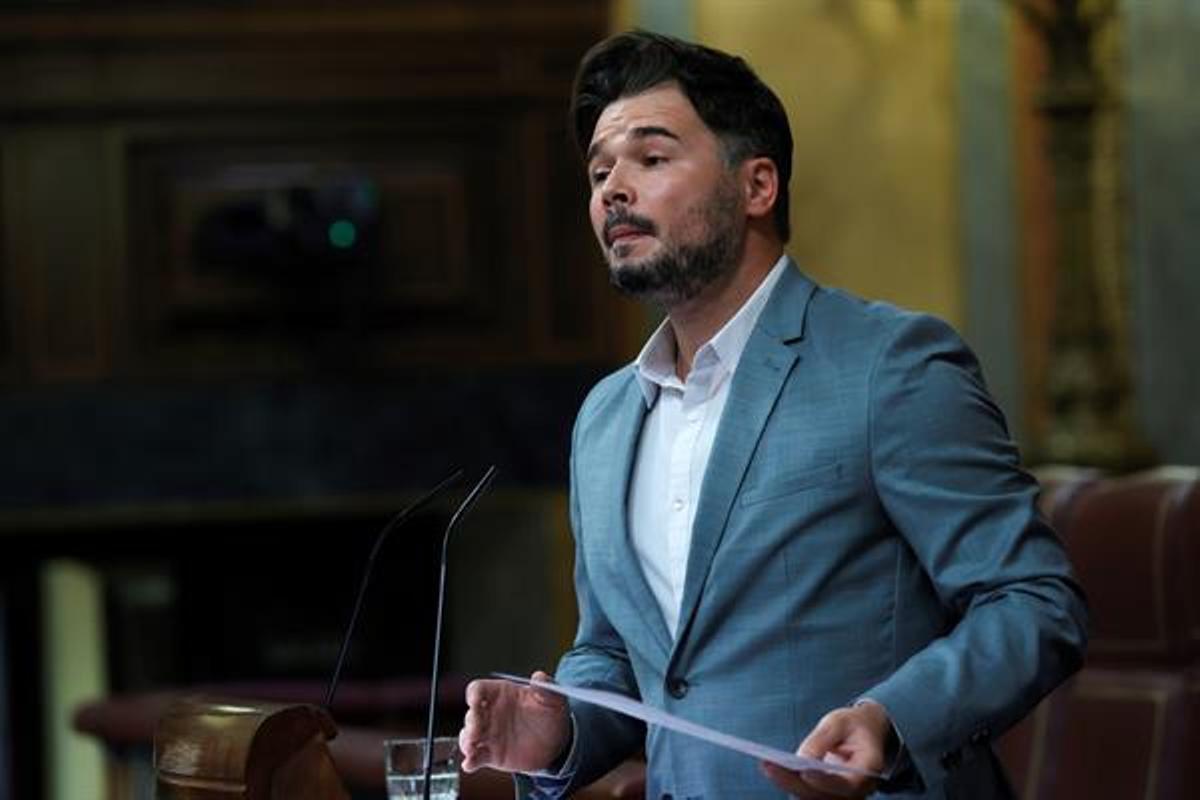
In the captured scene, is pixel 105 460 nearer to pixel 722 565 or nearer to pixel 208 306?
pixel 208 306

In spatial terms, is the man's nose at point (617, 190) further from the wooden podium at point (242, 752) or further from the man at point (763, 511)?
the wooden podium at point (242, 752)

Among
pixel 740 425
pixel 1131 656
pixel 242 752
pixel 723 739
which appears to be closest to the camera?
pixel 723 739

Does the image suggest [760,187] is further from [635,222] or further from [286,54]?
[286,54]

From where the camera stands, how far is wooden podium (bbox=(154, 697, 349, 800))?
1.93 metres

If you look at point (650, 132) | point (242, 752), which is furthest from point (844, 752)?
point (650, 132)

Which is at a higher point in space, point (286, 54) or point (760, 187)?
point (286, 54)

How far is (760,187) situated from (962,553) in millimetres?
375

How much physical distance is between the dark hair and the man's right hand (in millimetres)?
452

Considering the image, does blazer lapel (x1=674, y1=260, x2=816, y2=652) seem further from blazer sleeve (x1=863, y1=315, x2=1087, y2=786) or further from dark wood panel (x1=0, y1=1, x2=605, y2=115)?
dark wood panel (x1=0, y1=1, x2=605, y2=115)

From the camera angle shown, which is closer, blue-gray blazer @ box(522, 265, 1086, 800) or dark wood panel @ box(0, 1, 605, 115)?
blue-gray blazer @ box(522, 265, 1086, 800)

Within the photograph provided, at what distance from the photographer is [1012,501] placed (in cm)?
195

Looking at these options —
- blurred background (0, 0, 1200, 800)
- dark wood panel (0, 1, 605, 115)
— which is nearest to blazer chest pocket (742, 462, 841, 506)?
blurred background (0, 0, 1200, 800)

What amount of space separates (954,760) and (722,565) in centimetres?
25

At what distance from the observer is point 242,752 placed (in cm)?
192
